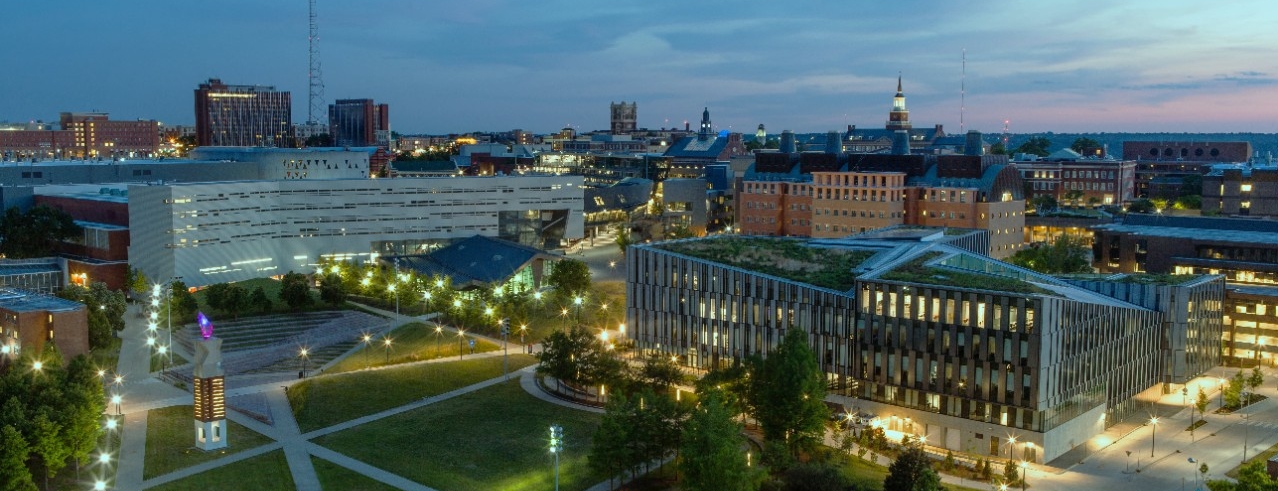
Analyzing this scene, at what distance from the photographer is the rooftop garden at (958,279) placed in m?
63.1

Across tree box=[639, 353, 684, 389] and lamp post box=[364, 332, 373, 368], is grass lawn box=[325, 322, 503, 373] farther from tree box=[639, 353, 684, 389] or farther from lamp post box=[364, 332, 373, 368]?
tree box=[639, 353, 684, 389]

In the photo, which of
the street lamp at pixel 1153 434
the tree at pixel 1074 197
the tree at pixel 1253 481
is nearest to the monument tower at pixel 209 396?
the tree at pixel 1253 481

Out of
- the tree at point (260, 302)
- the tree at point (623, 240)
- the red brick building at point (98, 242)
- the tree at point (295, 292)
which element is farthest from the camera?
the tree at point (623, 240)

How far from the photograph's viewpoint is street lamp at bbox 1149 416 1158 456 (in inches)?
2487

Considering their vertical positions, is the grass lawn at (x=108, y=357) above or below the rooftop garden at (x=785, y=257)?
below

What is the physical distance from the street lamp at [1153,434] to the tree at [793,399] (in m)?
19.6

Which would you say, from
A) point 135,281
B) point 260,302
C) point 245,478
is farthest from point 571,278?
point 245,478

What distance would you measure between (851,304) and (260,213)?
78053mm

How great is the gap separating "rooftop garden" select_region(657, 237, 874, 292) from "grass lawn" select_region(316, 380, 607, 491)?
54.6 ft

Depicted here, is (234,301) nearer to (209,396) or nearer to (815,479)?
(209,396)

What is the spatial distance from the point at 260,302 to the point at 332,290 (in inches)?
263

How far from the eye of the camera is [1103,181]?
7308 inches

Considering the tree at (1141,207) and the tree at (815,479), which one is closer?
the tree at (815,479)

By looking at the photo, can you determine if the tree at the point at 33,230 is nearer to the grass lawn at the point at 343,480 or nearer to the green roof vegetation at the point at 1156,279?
the grass lawn at the point at 343,480
